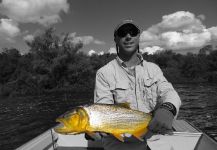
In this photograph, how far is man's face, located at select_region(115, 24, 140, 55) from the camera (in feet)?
10.7

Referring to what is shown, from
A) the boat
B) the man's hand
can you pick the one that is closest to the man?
the man's hand

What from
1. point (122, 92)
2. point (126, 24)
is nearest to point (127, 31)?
point (126, 24)

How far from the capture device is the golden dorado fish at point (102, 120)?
2416 millimetres

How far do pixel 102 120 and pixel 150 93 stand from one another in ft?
3.07

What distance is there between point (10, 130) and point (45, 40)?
32.5 m

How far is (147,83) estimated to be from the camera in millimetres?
3152

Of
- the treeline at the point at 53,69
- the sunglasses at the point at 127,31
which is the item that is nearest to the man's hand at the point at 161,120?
the sunglasses at the point at 127,31

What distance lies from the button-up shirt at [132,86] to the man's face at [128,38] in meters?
0.23

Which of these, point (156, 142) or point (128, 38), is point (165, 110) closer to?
point (128, 38)

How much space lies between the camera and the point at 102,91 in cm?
304

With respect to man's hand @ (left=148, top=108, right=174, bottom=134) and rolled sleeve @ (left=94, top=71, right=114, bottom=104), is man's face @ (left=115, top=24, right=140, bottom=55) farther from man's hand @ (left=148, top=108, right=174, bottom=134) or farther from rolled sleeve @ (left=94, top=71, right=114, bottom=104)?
man's hand @ (left=148, top=108, right=174, bottom=134)

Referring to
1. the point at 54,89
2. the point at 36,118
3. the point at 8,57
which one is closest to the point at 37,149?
the point at 36,118

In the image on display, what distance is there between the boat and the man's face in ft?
4.02

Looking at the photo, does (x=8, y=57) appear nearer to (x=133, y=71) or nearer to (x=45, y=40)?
(x=45, y=40)
